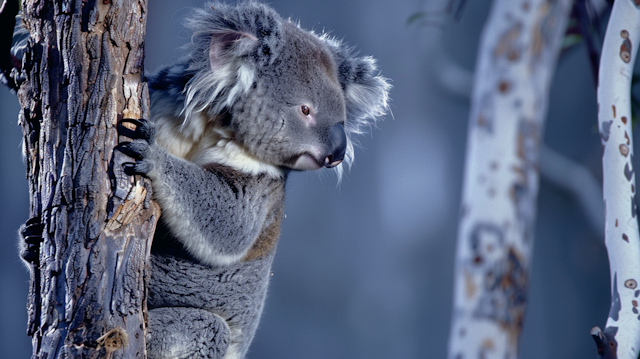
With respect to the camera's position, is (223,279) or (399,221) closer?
(223,279)

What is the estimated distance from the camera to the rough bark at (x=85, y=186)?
1.07 metres

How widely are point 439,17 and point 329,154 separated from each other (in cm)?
298

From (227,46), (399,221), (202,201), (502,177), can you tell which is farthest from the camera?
(399,221)

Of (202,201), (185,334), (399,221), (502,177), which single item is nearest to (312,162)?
(202,201)

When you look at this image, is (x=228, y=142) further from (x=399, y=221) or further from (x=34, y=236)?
(x=399, y=221)

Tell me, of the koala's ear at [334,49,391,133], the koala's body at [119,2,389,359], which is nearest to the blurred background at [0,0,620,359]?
the koala's ear at [334,49,391,133]

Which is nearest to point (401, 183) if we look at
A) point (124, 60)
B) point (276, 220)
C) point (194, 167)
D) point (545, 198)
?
point (545, 198)

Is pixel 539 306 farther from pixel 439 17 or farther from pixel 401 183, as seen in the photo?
pixel 439 17

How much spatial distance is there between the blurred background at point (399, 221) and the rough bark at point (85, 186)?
258cm

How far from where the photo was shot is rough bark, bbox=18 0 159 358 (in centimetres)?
107

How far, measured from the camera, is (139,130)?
1.16m

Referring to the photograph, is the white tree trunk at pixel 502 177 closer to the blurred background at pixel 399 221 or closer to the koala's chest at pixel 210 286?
the blurred background at pixel 399 221

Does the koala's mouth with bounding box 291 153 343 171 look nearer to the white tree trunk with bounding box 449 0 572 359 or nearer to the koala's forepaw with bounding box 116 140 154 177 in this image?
the koala's forepaw with bounding box 116 140 154 177

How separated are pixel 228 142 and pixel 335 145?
0.30 metres
